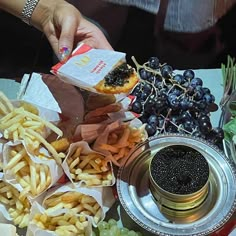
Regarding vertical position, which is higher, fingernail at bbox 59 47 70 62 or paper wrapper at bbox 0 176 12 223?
fingernail at bbox 59 47 70 62

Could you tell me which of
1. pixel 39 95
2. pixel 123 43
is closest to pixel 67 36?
pixel 39 95

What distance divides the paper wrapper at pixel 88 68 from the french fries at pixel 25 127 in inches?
4.0

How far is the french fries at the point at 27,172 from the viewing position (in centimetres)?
105

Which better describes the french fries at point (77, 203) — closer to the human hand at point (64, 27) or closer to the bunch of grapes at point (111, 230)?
the bunch of grapes at point (111, 230)

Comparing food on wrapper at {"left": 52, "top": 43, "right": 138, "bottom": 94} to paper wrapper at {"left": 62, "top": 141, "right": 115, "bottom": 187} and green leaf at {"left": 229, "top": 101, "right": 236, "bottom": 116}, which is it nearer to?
paper wrapper at {"left": 62, "top": 141, "right": 115, "bottom": 187}

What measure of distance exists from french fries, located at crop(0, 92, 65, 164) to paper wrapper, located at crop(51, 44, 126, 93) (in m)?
0.10

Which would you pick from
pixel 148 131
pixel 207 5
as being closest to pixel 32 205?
pixel 148 131

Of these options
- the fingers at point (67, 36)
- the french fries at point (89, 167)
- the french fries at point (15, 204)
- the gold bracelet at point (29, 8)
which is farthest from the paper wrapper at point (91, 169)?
the gold bracelet at point (29, 8)

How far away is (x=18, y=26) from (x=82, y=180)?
1075mm

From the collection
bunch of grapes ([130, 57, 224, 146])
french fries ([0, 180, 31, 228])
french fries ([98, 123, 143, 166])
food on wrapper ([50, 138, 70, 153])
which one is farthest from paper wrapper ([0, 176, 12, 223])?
bunch of grapes ([130, 57, 224, 146])

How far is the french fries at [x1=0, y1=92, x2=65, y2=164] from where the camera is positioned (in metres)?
1.06

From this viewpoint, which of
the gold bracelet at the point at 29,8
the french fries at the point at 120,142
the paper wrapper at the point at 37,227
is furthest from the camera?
the gold bracelet at the point at 29,8

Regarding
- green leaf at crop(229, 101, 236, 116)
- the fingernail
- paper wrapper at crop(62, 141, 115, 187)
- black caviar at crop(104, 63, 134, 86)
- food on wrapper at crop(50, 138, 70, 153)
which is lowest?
paper wrapper at crop(62, 141, 115, 187)

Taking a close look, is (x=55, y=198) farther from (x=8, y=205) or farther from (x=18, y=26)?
(x=18, y=26)
